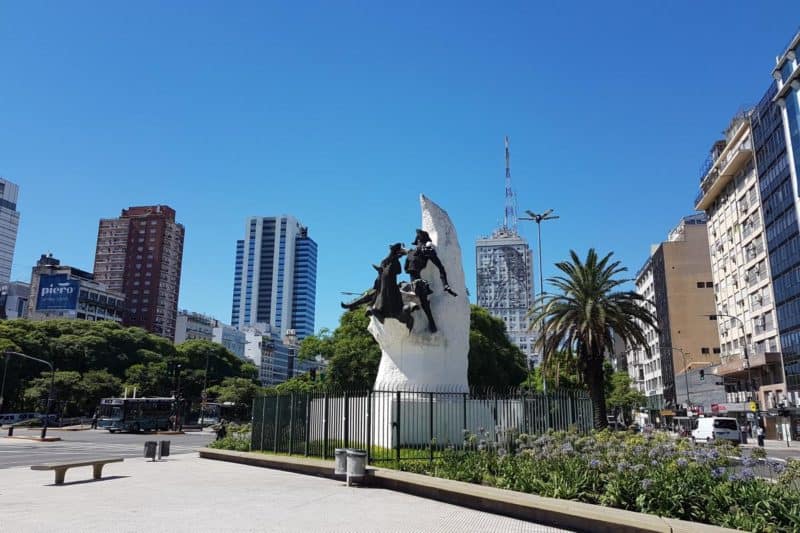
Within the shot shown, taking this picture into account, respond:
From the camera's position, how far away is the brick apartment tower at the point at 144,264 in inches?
5472

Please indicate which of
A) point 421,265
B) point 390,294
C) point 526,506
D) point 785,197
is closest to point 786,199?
point 785,197

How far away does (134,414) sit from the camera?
51.5 meters

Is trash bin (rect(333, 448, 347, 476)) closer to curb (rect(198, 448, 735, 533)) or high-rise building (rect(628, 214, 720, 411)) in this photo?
curb (rect(198, 448, 735, 533))

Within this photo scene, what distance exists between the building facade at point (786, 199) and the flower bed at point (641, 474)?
4224 cm

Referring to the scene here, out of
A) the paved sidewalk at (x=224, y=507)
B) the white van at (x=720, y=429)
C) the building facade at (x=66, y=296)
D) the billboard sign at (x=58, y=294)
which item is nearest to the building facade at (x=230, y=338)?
the building facade at (x=66, y=296)

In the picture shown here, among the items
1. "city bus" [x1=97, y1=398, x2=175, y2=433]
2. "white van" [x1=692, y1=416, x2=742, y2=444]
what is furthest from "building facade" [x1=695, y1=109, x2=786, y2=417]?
"city bus" [x1=97, y1=398, x2=175, y2=433]

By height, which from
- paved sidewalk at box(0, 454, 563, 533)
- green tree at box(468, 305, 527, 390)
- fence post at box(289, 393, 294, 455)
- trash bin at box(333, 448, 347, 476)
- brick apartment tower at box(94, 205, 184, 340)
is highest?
brick apartment tower at box(94, 205, 184, 340)

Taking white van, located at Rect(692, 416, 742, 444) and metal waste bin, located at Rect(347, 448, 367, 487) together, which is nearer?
metal waste bin, located at Rect(347, 448, 367, 487)

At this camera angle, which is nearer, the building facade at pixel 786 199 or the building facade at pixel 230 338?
the building facade at pixel 786 199

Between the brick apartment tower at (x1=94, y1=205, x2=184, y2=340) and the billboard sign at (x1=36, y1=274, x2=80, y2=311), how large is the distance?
26738 mm

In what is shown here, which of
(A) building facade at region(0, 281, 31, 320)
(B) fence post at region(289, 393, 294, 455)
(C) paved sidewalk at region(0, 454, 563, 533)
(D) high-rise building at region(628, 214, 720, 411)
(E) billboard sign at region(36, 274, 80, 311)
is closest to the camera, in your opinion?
(C) paved sidewalk at region(0, 454, 563, 533)

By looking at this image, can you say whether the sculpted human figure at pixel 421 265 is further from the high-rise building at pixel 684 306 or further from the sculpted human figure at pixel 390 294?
the high-rise building at pixel 684 306

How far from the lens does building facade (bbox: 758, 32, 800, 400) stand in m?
48.4

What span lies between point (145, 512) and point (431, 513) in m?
4.94
